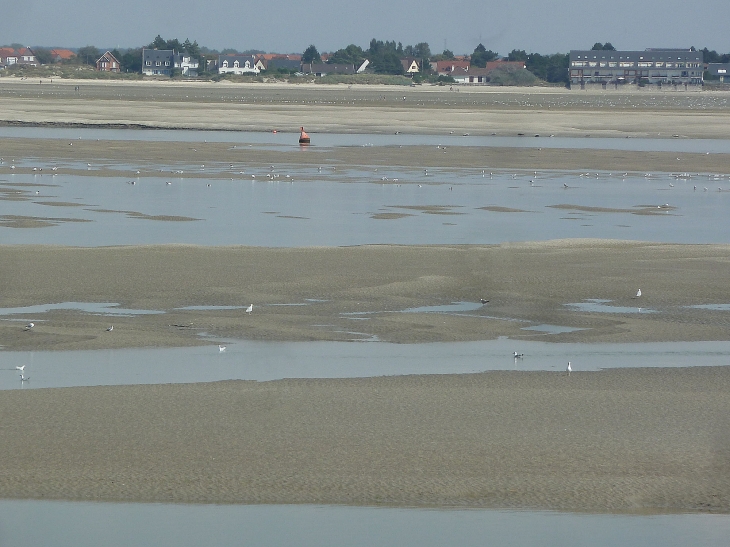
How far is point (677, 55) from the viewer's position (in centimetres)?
13912

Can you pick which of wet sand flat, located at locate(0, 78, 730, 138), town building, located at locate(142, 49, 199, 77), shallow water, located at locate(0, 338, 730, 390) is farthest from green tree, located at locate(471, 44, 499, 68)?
shallow water, located at locate(0, 338, 730, 390)

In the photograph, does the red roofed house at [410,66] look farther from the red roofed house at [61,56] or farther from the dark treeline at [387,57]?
the red roofed house at [61,56]

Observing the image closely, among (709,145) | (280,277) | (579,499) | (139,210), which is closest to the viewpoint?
(579,499)

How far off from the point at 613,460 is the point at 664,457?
0.36m

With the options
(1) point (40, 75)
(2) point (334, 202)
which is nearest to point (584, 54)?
(1) point (40, 75)

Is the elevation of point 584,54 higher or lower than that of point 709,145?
higher

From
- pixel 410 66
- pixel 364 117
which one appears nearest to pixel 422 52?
pixel 410 66

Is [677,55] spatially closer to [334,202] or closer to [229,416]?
[334,202]

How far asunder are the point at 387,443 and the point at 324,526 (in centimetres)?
125

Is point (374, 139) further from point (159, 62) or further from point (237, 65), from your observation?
point (237, 65)

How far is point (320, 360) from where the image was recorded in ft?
31.8

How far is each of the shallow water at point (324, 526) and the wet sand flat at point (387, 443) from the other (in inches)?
4.7

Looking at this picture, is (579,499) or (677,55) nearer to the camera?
(579,499)

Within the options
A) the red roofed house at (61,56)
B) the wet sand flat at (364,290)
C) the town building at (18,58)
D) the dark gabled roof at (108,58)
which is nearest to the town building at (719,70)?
the dark gabled roof at (108,58)
